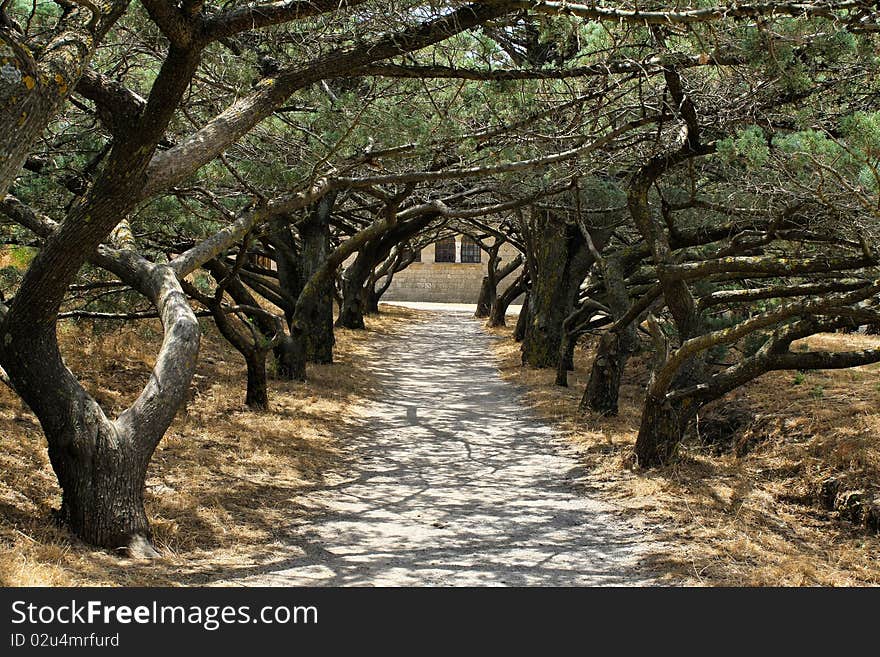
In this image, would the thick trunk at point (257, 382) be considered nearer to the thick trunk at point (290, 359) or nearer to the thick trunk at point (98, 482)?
the thick trunk at point (290, 359)

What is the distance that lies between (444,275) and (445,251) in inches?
50.5

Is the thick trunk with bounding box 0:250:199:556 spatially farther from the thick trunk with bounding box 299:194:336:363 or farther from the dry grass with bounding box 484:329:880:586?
the thick trunk with bounding box 299:194:336:363

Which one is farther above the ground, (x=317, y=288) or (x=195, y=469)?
(x=317, y=288)

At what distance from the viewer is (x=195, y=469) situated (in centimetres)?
813

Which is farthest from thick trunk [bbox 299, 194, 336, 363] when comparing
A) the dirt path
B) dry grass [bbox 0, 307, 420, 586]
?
the dirt path

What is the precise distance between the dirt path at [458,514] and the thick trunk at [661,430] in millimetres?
769

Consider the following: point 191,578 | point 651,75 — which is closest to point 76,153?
point 191,578

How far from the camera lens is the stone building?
1756 inches

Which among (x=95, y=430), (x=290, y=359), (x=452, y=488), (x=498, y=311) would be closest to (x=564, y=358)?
(x=290, y=359)

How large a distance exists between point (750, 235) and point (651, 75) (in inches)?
111

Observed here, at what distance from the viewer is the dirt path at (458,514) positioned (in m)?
5.90

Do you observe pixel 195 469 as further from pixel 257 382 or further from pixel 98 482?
pixel 257 382

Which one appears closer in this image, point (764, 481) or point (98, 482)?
point (98, 482)

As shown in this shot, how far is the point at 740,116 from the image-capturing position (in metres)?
7.52
